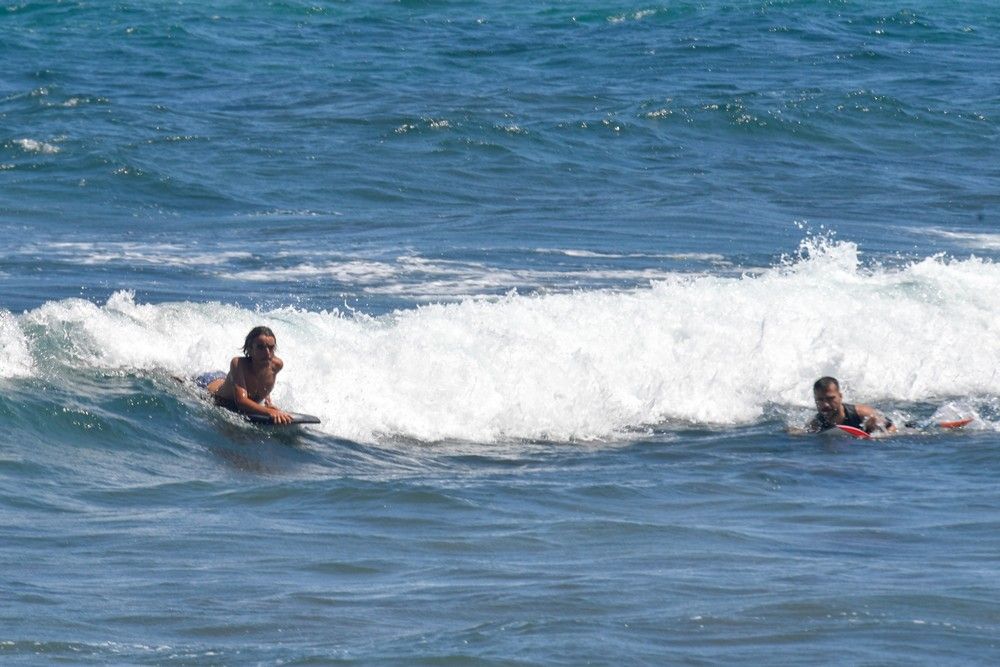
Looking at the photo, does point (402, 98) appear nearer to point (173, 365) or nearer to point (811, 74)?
point (811, 74)

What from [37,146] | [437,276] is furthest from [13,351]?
[37,146]

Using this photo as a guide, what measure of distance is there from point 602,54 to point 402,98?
6535 millimetres

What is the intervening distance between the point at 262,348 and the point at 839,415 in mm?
4198

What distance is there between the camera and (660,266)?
17.4 meters

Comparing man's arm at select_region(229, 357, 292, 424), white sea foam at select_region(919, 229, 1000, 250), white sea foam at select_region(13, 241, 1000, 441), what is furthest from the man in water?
white sea foam at select_region(919, 229, 1000, 250)

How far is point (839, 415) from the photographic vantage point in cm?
1213

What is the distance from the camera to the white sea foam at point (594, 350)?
12.4 meters

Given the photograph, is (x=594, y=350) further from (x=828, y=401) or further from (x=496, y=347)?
(x=828, y=401)

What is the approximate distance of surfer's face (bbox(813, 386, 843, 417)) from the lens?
1212 cm

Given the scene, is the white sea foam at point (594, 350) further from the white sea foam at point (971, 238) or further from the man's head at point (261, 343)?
the white sea foam at point (971, 238)

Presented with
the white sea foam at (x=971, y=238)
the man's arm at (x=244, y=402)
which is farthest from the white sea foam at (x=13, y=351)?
the white sea foam at (x=971, y=238)

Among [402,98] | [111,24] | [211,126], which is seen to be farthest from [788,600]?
[111,24]

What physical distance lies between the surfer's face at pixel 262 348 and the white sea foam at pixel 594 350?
2.72ft

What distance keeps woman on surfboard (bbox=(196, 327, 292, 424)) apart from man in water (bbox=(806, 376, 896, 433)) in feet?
12.7
